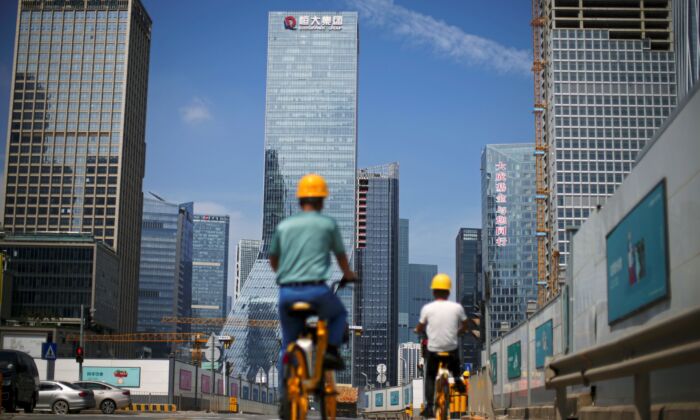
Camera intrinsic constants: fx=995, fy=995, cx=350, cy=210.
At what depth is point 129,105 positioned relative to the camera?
654 ft

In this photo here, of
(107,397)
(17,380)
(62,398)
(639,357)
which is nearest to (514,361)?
(17,380)

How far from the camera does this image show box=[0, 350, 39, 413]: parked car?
24516mm

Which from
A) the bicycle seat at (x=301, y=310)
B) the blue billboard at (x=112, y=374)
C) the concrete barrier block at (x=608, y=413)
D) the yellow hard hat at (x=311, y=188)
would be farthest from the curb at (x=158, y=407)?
the bicycle seat at (x=301, y=310)

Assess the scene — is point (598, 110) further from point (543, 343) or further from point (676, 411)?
point (676, 411)

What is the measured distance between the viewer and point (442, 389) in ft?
34.5

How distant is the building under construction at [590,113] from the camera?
167 metres

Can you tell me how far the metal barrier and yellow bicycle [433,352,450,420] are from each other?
142 cm

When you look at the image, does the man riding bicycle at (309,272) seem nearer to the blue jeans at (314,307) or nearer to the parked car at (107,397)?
the blue jeans at (314,307)

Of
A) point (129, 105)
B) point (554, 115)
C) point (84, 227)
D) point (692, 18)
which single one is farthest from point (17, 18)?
point (692, 18)

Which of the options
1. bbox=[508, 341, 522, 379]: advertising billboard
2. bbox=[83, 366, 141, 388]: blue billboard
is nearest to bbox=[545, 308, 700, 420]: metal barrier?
bbox=[508, 341, 522, 379]: advertising billboard

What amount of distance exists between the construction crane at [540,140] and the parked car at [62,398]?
138949mm

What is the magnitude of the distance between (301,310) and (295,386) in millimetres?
517

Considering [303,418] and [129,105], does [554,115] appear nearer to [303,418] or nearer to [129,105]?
[129,105]

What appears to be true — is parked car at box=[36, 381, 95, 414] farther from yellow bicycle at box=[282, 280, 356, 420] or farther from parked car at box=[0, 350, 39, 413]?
yellow bicycle at box=[282, 280, 356, 420]
